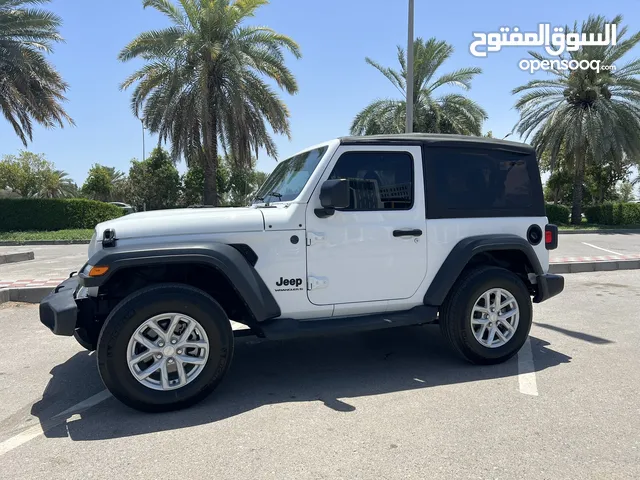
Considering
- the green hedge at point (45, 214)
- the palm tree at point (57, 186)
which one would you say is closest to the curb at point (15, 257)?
the green hedge at point (45, 214)

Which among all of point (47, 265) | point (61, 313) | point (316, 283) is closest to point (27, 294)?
point (47, 265)

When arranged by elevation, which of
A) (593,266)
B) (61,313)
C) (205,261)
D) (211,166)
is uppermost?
(211,166)

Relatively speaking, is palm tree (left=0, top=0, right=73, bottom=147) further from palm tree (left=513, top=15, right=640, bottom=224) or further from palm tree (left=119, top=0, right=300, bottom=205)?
palm tree (left=513, top=15, right=640, bottom=224)

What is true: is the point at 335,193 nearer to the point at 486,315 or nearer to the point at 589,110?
the point at 486,315

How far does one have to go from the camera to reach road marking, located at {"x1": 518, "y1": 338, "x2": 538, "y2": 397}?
3.79 metres

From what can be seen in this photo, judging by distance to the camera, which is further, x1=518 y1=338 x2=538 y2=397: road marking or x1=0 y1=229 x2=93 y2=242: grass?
x1=0 y1=229 x2=93 y2=242: grass

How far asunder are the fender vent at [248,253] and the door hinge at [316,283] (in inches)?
18.3

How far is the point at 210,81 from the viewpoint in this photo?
18188 mm

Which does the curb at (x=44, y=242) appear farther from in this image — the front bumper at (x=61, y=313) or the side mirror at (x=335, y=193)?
the side mirror at (x=335, y=193)

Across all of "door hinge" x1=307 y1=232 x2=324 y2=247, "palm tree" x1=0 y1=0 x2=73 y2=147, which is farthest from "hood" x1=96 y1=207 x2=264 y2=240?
"palm tree" x1=0 y1=0 x2=73 y2=147

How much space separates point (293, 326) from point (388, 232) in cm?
111

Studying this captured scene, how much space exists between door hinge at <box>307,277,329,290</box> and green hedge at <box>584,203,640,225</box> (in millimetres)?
26854

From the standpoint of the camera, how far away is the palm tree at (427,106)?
22.6 meters

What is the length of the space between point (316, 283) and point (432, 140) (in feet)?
5.54
